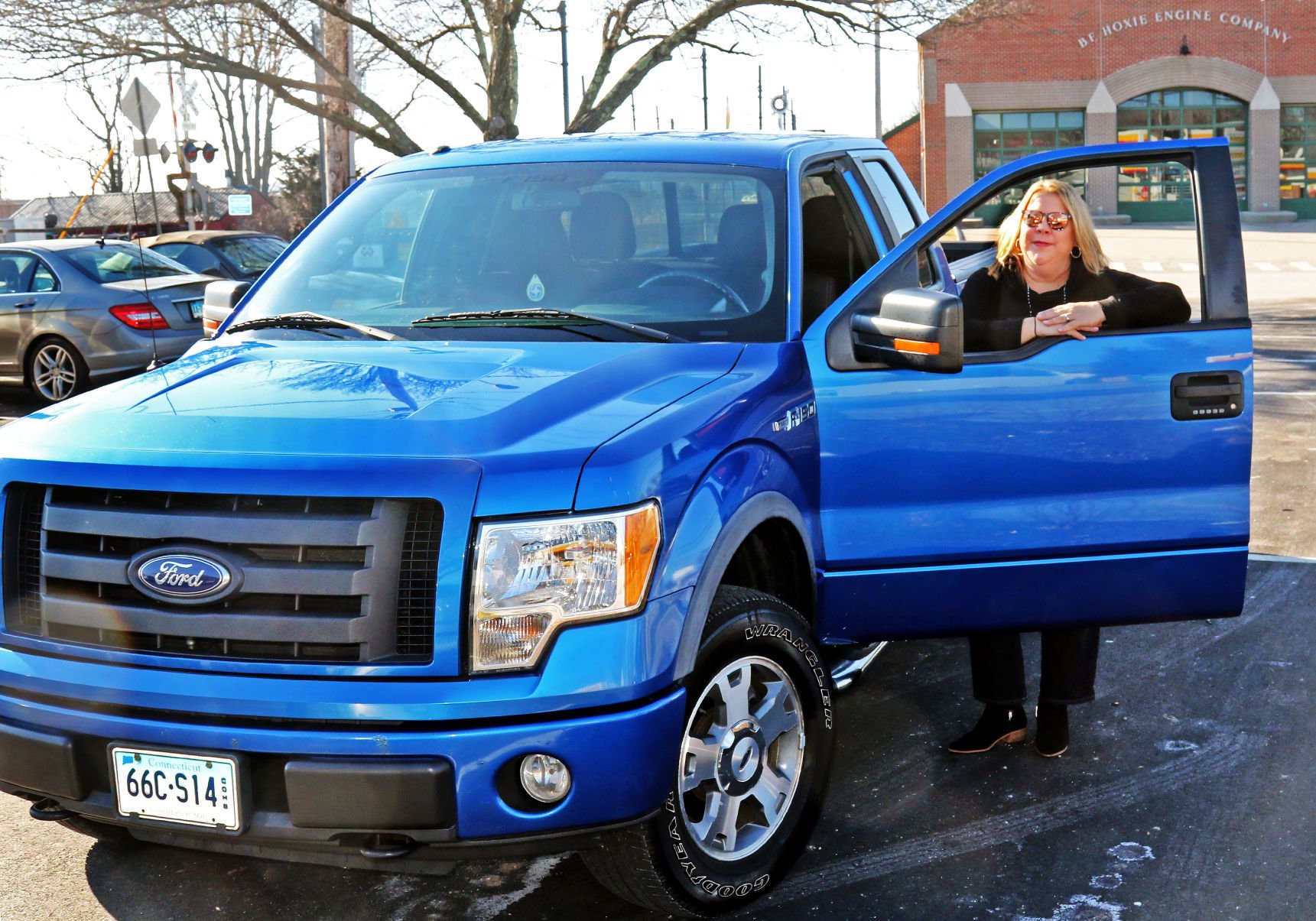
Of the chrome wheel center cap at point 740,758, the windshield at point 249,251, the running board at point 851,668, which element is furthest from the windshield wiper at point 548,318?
the windshield at point 249,251

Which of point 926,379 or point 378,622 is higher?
point 926,379

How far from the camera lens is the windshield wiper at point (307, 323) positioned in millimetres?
4113

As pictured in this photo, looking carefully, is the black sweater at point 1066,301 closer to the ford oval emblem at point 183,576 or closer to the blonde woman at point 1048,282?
the blonde woman at point 1048,282

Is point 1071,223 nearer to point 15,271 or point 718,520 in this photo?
point 718,520

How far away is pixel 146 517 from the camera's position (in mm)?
3076

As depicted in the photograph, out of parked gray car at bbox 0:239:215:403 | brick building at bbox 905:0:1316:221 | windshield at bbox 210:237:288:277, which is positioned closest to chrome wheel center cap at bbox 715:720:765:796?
parked gray car at bbox 0:239:215:403

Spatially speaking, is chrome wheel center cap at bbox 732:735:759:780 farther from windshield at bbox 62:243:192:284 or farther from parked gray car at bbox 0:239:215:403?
windshield at bbox 62:243:192:284

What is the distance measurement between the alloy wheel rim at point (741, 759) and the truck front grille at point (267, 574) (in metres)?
0.74

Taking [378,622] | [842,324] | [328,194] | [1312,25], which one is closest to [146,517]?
[378,622]

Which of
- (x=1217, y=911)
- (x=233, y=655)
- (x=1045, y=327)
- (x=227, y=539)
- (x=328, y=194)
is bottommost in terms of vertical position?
(x=1217, y=911)

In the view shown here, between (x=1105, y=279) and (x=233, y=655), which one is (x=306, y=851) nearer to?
(x=233, y=655)

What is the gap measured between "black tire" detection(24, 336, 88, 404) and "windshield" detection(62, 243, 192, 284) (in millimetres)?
707

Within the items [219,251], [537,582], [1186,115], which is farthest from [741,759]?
[1186,115]

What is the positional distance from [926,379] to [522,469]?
1370mm
